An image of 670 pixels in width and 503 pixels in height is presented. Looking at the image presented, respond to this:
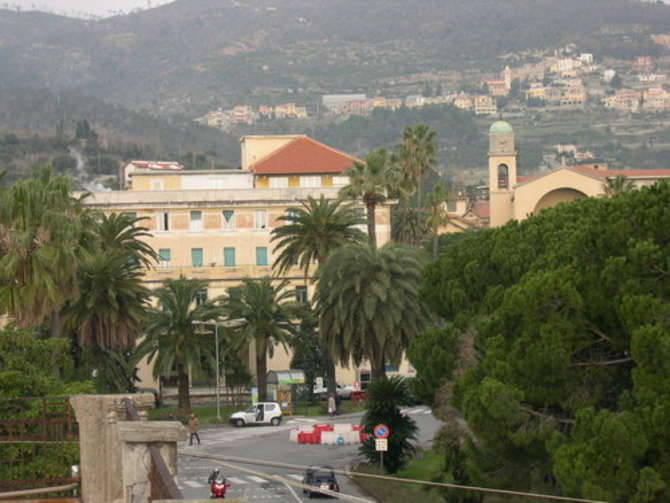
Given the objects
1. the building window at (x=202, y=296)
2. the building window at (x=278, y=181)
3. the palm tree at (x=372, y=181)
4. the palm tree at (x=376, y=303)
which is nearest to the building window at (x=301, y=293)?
the building window at (x=202, y=296)

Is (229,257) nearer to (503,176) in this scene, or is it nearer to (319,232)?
(319,232)

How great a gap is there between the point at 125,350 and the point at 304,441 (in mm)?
14804

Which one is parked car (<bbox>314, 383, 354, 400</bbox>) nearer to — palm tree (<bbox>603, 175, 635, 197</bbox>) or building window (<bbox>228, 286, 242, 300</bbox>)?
building window (<bbox>228, 286, 242, 300</bbox>)

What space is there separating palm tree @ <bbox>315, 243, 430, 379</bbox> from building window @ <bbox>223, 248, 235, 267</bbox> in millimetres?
23802

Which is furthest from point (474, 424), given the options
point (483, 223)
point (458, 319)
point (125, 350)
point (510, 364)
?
point (483, 223)

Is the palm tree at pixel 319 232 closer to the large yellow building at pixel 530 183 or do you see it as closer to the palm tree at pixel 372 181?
the palm tree at pixel 372 181

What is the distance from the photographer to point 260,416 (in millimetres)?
67750

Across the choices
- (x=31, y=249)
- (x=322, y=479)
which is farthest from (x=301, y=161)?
(x=322, y=479)

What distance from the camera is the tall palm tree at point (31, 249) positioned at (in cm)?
4872

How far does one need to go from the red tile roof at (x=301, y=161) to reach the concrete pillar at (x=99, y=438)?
294 ft

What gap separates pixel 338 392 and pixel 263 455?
28048 mm

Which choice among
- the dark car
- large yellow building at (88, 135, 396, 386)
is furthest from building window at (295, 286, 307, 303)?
the dark car

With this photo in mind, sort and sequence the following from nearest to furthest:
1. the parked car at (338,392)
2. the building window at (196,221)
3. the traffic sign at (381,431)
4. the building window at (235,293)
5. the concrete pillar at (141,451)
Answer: the concrete pillar at (141,451) → the traffic sign at (381,431) → the building window at (235,293) → the parked car at (338,392) → the building window at (196,221)

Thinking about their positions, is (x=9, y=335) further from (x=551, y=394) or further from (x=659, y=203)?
(x=659, y=203)
